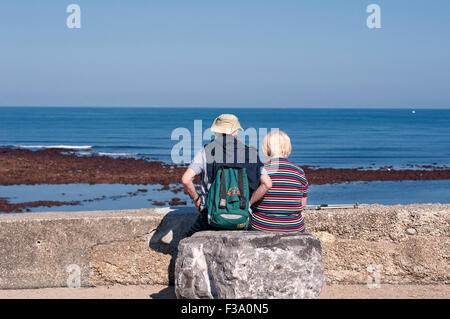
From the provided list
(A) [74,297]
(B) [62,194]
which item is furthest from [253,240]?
(B) [62,194]

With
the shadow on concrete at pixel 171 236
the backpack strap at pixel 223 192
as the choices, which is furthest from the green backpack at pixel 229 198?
the shadow on concrete at pixel 171 236

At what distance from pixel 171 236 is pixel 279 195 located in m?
1.11

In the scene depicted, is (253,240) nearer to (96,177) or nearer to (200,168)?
(200,168)

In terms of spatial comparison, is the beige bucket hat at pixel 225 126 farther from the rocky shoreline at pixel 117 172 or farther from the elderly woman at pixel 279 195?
the rocky shoreline at pixel 117 172

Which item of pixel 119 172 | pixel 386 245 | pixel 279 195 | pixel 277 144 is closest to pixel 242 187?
pixel 279 195

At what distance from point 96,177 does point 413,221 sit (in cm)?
1984

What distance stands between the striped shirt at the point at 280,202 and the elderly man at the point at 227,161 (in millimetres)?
110

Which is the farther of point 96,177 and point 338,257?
point 96,177

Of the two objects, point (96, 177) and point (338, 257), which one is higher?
point (96, 177)

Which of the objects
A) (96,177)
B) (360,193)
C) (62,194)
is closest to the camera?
(62,194)

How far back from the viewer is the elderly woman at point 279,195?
12.7 ft

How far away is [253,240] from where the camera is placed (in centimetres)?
355

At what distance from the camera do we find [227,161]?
12.2ft
